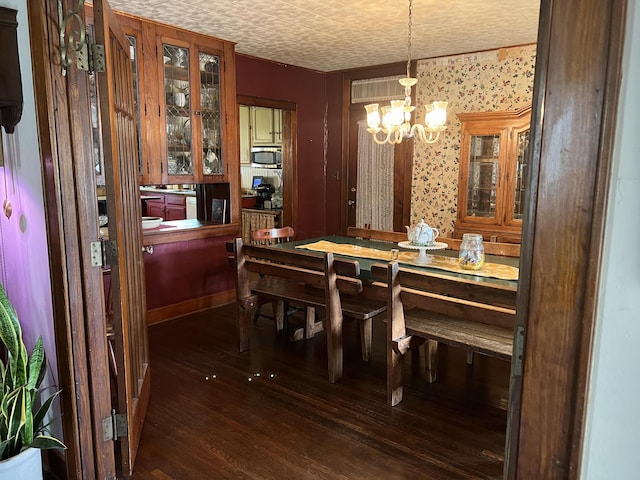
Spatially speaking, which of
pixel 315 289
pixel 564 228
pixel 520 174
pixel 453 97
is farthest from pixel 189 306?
pixel 564 228

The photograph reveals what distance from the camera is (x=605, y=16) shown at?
78cm

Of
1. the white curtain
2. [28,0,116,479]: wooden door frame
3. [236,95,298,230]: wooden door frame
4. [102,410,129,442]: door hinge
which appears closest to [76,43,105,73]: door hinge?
[28,0,116,479]: wooden door frame

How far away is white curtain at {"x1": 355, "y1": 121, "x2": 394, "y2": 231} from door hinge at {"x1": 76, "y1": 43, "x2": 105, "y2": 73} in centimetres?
415

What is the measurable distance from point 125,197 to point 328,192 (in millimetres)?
4158

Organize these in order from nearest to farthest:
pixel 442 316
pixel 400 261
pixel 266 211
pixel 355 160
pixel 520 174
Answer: pixel 442 316
pixel 400 261
pixel 520 174
pixel 355 160
pixel 266 211

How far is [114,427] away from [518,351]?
1.75 m

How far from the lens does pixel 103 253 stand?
188cm

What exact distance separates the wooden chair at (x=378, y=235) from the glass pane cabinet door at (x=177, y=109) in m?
1.63

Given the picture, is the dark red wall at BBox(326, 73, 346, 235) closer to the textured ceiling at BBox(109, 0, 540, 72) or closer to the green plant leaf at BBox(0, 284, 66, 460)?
the textured ceiling at BBox(109, 0, 540, 72)

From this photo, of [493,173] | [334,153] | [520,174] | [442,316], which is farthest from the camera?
[334,153]

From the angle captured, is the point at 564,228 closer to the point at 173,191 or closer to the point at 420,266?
the point at 420,266

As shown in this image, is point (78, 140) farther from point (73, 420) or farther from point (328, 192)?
point (328, 192)

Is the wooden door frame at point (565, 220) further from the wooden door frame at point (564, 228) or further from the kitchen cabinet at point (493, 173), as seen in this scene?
the kitchen cabinet at point (493, 173)

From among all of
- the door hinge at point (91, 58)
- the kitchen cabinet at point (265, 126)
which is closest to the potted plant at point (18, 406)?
the door hinge at point (91, 58)
